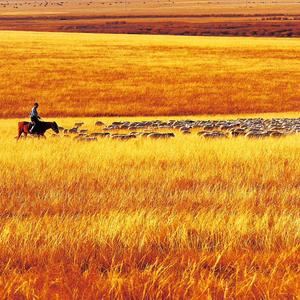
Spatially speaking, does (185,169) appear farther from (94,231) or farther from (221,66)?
(221,66)

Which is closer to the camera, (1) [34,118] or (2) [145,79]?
(1) [34,118]

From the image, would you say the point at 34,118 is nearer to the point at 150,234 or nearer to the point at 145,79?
the point at 150,234

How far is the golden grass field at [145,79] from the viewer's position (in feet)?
117

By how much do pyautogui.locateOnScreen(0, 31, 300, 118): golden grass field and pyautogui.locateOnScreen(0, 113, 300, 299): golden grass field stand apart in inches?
1056

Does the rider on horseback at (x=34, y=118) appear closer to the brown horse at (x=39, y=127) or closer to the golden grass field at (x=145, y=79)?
the brown horse at (x=39, y=127)

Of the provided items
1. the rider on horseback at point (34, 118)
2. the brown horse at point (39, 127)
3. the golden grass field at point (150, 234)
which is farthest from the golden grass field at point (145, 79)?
the golden grass field at point (150, 234)

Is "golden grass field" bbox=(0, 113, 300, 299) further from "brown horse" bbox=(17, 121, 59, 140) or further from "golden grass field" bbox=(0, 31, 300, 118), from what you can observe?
"golden grass field" bbox=(0, 31, 300, 118)

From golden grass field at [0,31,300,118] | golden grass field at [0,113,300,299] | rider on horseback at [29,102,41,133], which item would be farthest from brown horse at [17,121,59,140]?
golden grass field at [0,31,300,118]

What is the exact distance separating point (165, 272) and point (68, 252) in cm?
77

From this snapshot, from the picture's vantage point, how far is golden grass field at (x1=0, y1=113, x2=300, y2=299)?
9.80ft

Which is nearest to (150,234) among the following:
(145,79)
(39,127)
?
(39,127)

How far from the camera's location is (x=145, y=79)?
141 ft

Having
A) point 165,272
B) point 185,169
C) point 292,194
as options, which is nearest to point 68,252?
point 165,272

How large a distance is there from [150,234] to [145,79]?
129 feet
